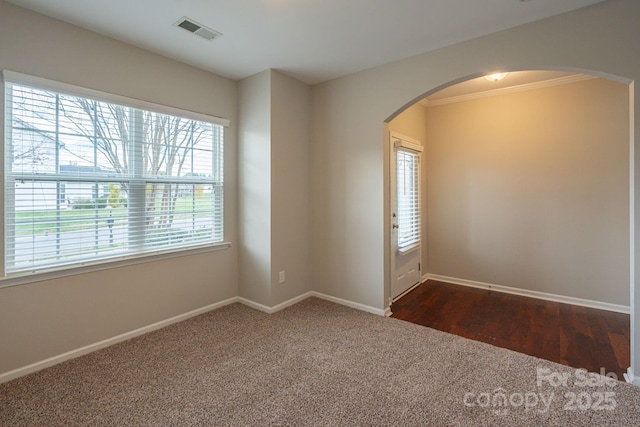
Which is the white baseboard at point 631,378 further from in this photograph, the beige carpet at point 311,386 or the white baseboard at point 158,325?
the white baseboard at point 158,325

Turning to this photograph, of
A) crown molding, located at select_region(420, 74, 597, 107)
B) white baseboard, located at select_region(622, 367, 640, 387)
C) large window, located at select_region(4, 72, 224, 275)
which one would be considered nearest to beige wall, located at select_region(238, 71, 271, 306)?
large window, located at select_region(4, 72, 224, 275)

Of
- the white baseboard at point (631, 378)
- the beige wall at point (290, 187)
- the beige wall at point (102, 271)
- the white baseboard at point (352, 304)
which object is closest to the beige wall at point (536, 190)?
the white baseboard at point (631, 378)

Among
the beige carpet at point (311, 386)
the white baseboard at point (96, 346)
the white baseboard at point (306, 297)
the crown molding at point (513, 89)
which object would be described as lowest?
the beige carpet at point (311, 386)

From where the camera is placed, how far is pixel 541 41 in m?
2.35

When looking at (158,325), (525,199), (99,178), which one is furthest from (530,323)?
(99,178)

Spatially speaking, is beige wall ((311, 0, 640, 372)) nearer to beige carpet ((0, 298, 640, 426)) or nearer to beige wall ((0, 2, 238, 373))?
beige carpet ((0, 298, 640, 426))

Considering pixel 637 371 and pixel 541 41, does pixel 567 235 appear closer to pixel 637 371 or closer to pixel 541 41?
pixel 637 371

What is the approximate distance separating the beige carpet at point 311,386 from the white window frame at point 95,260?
723 mm

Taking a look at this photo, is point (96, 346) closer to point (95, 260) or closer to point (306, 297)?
point (95, 260)

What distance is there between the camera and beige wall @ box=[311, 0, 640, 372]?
212 cm

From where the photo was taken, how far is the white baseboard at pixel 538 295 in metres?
3.39

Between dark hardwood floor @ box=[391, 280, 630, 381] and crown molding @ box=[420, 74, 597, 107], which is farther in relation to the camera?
crown molding @ box=[420, 74, 597, 107]

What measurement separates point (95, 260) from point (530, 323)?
422cm

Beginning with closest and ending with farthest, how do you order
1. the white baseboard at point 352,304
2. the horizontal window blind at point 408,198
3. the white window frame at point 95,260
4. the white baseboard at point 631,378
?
the white baseboard at point 631,378, the white window frame at point 95,260, the white baseboard at point 352,304, the horizontal window blind at point 408,198
